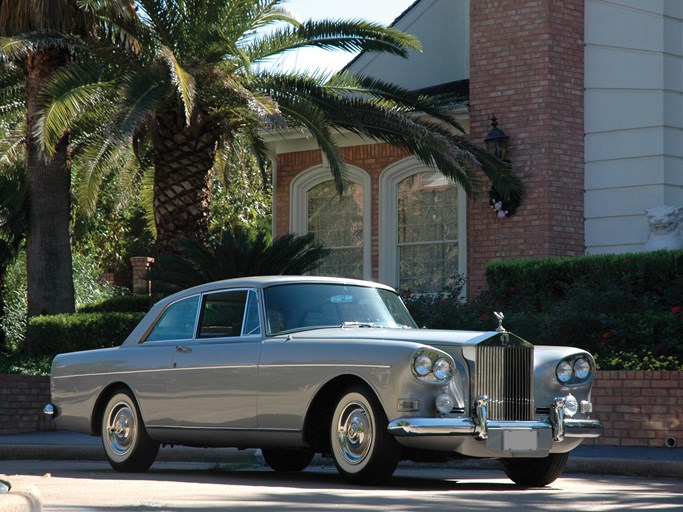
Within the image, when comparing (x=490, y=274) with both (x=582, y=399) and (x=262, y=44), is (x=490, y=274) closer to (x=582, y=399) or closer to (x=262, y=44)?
(x=262, y=44)

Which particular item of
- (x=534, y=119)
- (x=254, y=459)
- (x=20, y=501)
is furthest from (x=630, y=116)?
(x=20, y=501)

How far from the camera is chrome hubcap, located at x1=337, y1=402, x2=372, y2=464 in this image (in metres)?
8.89

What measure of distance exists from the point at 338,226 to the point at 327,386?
1311 cm

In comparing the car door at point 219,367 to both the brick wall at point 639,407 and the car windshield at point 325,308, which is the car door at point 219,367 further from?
the brick wall at point 639,407

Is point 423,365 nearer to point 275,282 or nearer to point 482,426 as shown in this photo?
point 482,426

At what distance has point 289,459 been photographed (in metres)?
11.1

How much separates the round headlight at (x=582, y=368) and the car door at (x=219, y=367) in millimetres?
2477

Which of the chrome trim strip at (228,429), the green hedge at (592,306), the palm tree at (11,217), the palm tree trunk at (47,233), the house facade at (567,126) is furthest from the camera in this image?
the palm tree at (11,217)

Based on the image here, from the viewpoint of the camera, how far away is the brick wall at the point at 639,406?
12555 mm

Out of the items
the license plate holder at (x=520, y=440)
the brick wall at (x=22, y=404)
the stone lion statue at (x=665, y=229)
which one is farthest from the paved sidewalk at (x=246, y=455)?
the stone lion statue at (x=665, y=229)

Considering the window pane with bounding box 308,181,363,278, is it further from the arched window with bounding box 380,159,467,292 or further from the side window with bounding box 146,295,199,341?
the side window with bounding box 146,295,199,341

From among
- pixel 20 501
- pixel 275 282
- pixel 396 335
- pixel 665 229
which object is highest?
pixel 665 229

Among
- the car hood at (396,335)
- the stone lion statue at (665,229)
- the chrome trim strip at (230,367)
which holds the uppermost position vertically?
the stone lion statue at (665,229)

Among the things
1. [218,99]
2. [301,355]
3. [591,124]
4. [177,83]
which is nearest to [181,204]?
[218,99]
